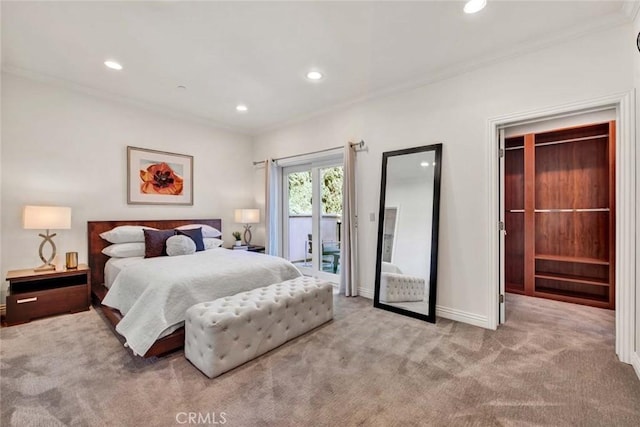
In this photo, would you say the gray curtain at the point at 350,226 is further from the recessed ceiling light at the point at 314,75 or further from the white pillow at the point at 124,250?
the white pillow at the point at 124,250

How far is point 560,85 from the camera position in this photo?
2498 mm

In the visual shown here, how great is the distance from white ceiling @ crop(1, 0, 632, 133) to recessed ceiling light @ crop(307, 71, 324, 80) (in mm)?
73

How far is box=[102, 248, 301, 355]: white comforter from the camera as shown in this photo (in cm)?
226

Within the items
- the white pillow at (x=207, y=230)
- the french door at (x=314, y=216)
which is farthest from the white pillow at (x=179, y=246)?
the french door at (x=314, y=216)

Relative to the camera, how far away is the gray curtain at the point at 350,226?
12.8ft

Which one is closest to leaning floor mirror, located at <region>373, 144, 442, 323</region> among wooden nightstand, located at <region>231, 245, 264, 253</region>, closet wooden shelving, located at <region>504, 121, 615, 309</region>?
closet wooden shelving, located at <region>504, 121, 615, 309</region>

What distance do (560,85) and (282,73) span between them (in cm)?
272

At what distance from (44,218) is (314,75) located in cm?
336

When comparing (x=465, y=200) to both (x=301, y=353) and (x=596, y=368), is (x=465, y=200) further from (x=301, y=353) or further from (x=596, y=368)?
(x=301, y=353)

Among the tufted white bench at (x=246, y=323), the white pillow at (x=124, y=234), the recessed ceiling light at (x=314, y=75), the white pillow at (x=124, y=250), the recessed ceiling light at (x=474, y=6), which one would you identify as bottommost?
the tufted white bench at (x=246, y=323)

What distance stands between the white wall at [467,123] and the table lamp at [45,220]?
3538mm

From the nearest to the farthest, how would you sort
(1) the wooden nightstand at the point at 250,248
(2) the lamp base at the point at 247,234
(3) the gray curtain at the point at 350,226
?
(3) the gray curtain at the point at 350,226 → (1) the wooden nightstand at the point at 250,248 → (2) the lamp base at the point at 247,234

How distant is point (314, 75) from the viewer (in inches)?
128

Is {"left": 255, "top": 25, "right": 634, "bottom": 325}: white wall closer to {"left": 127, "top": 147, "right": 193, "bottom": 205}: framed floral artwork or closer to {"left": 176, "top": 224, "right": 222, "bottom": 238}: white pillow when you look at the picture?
{"left": 176, "top": 224, "right": 222, "bottom": 238}: white pillow
